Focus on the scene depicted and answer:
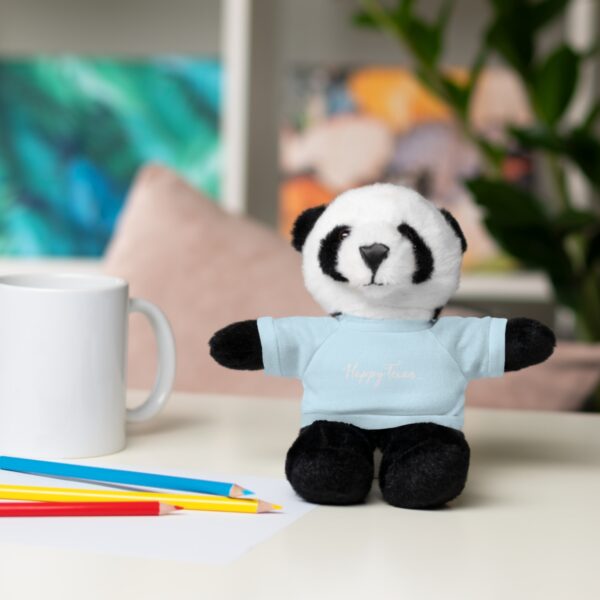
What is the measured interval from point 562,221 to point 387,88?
642 millimetres

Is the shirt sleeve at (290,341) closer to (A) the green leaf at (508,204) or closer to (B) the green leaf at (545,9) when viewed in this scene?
(A) the green leaf at (508,204)

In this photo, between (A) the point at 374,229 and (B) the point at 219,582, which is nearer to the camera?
(B) the point at 219,582

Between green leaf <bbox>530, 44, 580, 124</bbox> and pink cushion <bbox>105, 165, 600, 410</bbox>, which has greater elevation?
green leaf <bbox>530, 44, 580, 124</bbox>

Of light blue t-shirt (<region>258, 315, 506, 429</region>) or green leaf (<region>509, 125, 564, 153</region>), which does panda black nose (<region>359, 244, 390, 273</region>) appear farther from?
green leaf (<region>509, 125, 564, 153</region>)

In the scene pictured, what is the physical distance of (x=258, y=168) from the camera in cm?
192

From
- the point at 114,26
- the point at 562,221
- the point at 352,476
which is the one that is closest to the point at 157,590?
the point at 352,476

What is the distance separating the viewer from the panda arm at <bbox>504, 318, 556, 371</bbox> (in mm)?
571

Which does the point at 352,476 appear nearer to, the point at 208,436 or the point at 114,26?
the point at 208,436

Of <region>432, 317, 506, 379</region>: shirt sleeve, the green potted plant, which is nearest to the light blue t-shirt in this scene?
<region>432, 317, 506, 379</region>: shirt sleeve

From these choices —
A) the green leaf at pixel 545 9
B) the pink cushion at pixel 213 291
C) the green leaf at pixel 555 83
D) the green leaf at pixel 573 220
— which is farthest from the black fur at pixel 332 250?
the green leaf at pixel 545 9

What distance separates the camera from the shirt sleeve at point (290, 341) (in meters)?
0.58

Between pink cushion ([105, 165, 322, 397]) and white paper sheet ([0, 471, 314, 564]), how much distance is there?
0.47 meters

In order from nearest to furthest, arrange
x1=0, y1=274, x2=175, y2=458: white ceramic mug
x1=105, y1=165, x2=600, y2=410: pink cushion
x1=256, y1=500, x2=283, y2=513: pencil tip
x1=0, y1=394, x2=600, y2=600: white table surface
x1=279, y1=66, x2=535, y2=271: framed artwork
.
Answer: x1=0, y1=394, x2=600, y2=600: white table surface
x1=256, y1=500, x2=283, y2=513: pencil tip
x1=0, y1=274, x2=175, y2=458: white ceramic mug
x1=105, y1=165, x2=600, y2=410: pink cushion
x1=279, y1=66, x2=535, y2=271: framed artwork

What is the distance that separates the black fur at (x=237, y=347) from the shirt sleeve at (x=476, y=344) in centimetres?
10
